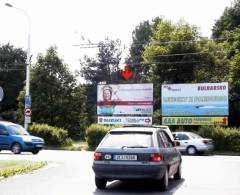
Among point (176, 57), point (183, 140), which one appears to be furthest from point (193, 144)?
point (176, 57)

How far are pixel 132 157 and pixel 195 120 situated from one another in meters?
27.3

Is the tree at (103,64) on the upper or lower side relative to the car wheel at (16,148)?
upper

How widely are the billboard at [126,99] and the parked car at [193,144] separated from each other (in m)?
8.31

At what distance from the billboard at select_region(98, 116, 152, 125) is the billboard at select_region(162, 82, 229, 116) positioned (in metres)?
1.49

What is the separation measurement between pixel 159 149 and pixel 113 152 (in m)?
1.05

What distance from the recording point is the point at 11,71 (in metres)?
70.4

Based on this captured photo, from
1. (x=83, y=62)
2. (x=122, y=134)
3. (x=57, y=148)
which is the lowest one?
(x=57, y=148)

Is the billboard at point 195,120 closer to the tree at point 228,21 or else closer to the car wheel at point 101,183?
the tree at point 228,21

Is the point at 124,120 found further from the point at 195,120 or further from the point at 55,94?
the point at 55,94

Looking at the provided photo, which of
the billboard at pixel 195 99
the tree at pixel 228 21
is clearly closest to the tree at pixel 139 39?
the tree at pixel 228 21

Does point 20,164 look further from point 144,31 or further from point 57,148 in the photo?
point 144,31

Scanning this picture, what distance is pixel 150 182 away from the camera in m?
14.1

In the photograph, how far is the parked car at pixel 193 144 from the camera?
31.9 m

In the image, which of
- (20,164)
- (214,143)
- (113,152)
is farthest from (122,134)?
(214,143)
